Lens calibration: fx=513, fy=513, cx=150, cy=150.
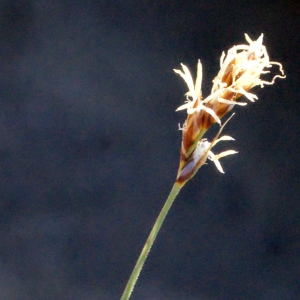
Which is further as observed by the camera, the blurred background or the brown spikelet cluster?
the blurred background

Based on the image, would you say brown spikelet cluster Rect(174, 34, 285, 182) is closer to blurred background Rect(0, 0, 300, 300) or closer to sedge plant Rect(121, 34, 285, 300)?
sedge plant Rect(121, 34, 285, 300)

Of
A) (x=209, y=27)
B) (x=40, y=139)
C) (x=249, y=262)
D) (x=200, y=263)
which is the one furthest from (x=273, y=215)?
(x=40, y=139)

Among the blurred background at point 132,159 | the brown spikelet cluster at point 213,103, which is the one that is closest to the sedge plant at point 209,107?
the brown spikelet cluster at point 213,103

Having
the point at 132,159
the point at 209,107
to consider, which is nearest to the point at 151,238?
the point at 209,107

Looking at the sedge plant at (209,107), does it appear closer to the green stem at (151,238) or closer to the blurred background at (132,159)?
the green stem at (151,238)

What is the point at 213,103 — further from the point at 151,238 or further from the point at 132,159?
the point at 132,159

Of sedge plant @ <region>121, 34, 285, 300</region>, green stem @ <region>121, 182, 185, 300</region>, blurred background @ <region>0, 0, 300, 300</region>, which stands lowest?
green stem @ <region>121, 182, 185, 300</region>

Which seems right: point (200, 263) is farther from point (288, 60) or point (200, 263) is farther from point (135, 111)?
point (288, 60)

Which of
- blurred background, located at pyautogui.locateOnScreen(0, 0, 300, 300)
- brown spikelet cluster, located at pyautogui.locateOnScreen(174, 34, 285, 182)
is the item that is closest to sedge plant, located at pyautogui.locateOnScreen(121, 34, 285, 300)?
brown spikelet cluster, located at pyautogui.locateOnScreen(174, 34, 285, 182)

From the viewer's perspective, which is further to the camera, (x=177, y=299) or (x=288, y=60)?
(x=288, y=60)
